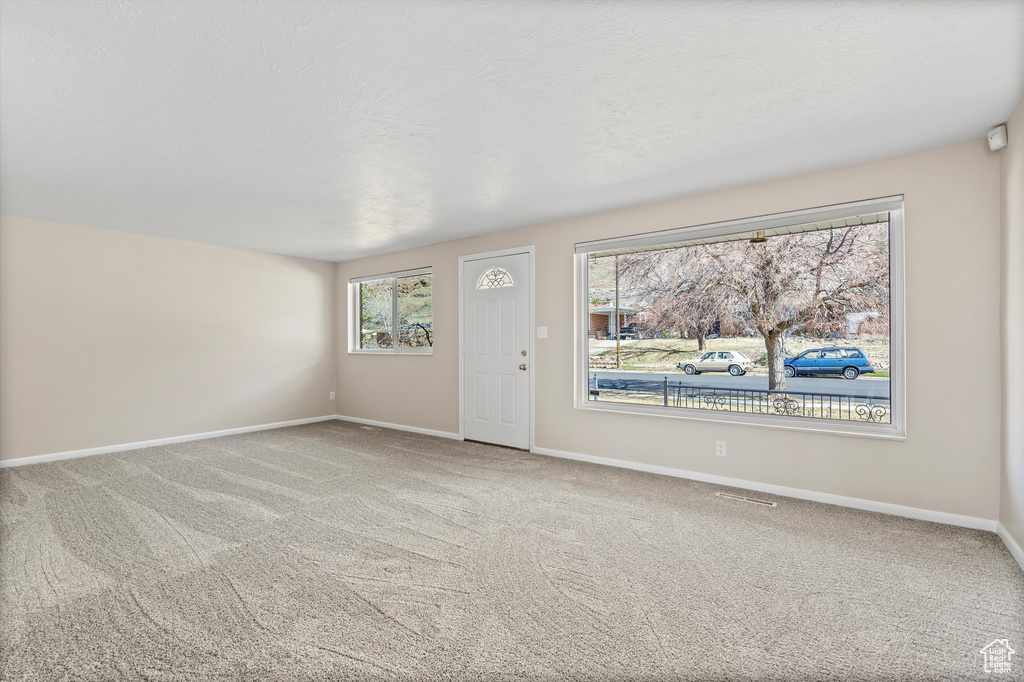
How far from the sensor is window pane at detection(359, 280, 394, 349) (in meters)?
6.69

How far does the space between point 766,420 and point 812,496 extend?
60 cm

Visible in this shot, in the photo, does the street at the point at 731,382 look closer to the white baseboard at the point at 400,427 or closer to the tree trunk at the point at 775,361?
the tree trunk at the point at 775,361

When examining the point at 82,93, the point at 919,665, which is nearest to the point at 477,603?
the point at 919,665

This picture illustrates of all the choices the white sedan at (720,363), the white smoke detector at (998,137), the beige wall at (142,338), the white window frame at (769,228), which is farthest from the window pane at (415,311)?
the white smoke detector at (998,137)

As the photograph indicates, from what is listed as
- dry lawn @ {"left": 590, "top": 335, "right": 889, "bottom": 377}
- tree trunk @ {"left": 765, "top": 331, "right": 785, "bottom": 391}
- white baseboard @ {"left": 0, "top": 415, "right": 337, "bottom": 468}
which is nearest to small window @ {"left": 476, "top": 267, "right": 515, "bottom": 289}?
dry lawn @ {"left": 590, "top": 335, "right": 889, "bottom": 377}

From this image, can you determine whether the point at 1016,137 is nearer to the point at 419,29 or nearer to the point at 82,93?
the point at 419,29

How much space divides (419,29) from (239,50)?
76 centimetres

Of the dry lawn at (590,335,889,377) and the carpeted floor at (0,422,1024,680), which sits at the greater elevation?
the dry lawn at (590,335,889,377)

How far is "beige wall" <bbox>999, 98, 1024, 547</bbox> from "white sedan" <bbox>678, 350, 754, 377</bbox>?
1.48 m

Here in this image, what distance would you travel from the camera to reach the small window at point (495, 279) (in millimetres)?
5273

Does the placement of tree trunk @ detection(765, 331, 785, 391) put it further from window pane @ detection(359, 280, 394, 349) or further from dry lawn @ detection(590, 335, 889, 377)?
window pane @ detection(359, 280, 394, 349)

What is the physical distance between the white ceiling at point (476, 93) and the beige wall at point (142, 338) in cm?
130

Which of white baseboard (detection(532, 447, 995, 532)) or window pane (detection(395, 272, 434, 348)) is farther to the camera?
window pane (detection(395, 272, 434, 348))

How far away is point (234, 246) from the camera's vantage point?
5.90 metres
